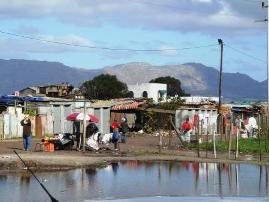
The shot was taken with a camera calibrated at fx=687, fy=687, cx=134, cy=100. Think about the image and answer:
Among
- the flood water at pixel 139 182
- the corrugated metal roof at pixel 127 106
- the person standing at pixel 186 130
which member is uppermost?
the corrugated metal roof at pixel 127 106

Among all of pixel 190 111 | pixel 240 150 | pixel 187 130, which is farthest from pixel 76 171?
pixel 190 111

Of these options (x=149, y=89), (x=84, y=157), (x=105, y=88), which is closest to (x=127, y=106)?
(x=84, y=157)

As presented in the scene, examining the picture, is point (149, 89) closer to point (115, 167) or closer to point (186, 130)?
point (186, 130)

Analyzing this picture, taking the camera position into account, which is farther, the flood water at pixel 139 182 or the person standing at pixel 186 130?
the person standing at pixel 186 130

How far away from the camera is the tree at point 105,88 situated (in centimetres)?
9169

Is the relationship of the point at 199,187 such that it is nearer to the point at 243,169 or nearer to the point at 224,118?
the point at 243,169

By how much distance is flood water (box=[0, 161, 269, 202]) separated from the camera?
1539cm

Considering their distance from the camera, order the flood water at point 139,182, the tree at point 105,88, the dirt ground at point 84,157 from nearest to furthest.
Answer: the flood water at point 139,182, the dirt ground at point 84,157, the tree at point 105,88

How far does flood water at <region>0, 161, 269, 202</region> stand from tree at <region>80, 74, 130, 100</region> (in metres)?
67.5

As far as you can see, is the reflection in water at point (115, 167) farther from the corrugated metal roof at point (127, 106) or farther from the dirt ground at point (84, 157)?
the corrugated metal roof at point (127, 106)

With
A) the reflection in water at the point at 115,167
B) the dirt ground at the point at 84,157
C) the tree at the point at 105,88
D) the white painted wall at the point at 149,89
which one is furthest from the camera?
the tree at the point at 105,88

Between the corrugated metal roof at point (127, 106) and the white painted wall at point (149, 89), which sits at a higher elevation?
the white painted wall at point (149, 89)

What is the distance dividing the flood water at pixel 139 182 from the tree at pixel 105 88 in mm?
67480

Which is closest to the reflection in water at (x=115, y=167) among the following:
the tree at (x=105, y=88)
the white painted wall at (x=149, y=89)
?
the white painted wall at (x=149, y=89)
